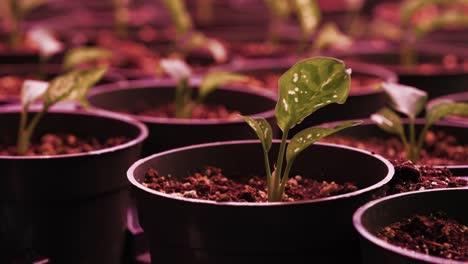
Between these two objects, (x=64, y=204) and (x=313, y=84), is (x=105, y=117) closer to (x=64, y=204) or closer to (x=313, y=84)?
(x=64, y=204)

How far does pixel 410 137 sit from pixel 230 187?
0.44 meters

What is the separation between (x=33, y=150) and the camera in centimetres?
157

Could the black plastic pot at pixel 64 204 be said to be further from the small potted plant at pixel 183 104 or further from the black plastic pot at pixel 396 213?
the black plastic pot at pixel 396 213

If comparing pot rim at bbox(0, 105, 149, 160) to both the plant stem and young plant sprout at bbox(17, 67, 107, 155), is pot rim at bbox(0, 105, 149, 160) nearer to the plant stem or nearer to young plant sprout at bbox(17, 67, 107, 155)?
young plant sprout at bbox(17, 67, 107, 155)

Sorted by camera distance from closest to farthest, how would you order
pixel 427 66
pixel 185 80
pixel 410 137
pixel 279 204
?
pixel 279 204, pixel 410 137, pixel 185 80, pixel 427 66

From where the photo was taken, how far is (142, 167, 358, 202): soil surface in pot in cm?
113

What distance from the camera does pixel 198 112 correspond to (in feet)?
6.39

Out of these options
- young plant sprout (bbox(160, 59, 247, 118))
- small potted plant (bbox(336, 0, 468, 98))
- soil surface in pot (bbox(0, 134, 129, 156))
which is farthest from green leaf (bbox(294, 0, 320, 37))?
soil surface in pot (bbox(0, 134, 129, 156))

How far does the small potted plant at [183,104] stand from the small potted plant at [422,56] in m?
0.50

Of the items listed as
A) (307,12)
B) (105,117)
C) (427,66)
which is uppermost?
(307,12)

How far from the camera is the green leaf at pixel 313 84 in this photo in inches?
40.6

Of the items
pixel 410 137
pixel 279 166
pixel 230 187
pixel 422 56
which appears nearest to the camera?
pixel 279 166

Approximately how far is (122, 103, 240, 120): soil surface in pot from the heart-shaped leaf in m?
0.45

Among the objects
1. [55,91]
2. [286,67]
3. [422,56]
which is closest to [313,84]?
[55,91]
